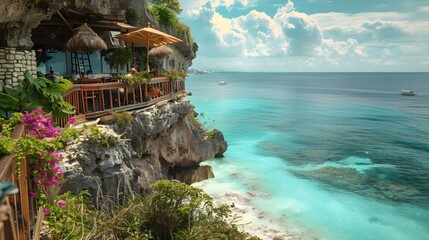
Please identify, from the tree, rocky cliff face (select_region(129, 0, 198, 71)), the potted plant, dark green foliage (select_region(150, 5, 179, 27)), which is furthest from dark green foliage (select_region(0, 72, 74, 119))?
the tree

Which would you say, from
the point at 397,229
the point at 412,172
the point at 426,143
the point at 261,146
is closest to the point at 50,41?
the point at 397,229

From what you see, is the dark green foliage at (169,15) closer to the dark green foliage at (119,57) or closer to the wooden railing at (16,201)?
the dark green foliage at (119,57)

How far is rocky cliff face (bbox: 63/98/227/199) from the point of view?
30.9ft

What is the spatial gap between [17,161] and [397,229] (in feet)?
66.9

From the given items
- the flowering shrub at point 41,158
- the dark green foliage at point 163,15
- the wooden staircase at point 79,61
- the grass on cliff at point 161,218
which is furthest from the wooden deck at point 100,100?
the dark green foliage at point 163,15

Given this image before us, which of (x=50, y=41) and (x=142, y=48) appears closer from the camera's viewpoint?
(x=50, y=41)

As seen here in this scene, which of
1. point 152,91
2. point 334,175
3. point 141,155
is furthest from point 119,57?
point 334,175

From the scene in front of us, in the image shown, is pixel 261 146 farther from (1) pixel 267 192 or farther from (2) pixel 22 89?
(2) pixel 22 89

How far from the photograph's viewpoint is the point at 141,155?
50.0 feet

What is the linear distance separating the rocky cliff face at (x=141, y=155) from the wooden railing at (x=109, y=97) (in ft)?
2.19

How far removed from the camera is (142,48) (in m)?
26.2

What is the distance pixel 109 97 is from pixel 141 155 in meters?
3.43

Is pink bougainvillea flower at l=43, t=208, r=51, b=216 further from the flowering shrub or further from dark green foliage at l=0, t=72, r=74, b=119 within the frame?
dark green foliage at l=0, t=72, r=74, b=119

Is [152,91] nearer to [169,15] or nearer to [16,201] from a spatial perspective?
[16,201]
